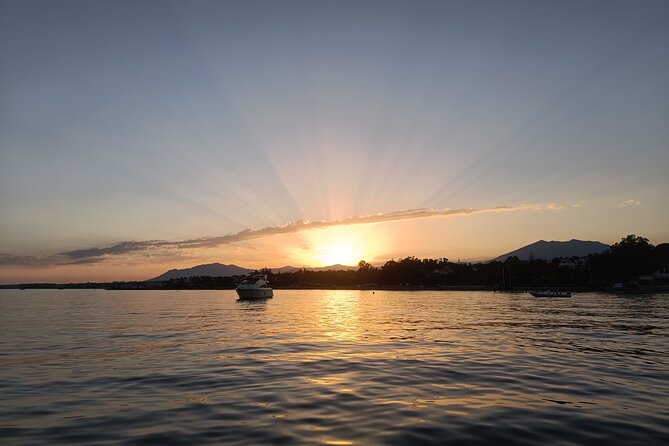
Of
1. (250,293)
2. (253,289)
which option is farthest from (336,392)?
(250,293)

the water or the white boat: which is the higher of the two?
the white boat

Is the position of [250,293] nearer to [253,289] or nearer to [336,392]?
[253,289]

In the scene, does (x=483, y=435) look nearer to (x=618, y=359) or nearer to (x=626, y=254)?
(x=618, y=359)

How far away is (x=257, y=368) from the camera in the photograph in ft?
70.6

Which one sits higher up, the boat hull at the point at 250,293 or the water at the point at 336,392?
the boat hull at the point at 250,293

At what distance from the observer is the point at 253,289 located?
119 m

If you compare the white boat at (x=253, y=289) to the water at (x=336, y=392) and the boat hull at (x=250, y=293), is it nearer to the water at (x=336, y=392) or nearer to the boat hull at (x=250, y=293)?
the boat hull at (x=250, y=293)

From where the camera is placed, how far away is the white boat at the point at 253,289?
4672 inches

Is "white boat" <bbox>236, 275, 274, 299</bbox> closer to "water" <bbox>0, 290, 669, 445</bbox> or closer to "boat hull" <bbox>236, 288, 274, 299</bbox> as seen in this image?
"boat hull" <bbox>236, 288, 274, 299</bbox>

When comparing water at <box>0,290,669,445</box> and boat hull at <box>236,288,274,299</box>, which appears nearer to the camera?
water at <box>0,290,669,445</box>

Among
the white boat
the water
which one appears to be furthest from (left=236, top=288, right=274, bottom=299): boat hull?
the water

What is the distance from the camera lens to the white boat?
118656 mm

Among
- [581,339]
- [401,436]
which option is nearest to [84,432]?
[401,436]

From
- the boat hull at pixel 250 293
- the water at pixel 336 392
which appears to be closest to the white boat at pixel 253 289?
the boat hull at pixel 250 293
